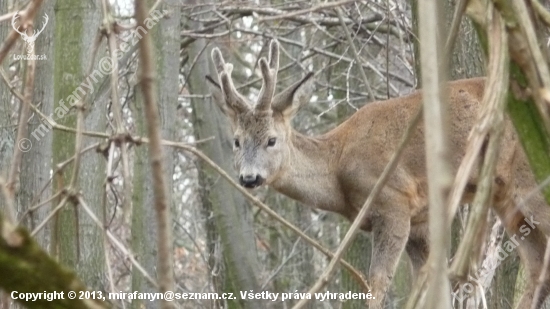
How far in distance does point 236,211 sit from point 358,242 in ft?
4.40

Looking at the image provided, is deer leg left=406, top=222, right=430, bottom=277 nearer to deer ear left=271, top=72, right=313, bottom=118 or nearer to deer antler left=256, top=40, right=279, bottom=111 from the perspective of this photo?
deer ear left=271, top=72, right=313, bottom=118

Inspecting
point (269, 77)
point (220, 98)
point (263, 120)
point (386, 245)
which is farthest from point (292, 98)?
point (386, 245)

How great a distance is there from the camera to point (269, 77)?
24.4ft

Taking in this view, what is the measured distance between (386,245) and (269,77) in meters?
1.56

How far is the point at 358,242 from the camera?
10.0 m

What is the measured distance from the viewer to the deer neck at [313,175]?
24.9 feet

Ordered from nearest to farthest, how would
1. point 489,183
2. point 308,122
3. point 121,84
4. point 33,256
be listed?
point 33,256, point 489,183, point 121,84, point 308,122

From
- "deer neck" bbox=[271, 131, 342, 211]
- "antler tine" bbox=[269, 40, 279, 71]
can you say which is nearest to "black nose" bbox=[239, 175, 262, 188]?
"deer neck" bbox=[271, 131, 342, 211]

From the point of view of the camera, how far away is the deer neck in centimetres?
759

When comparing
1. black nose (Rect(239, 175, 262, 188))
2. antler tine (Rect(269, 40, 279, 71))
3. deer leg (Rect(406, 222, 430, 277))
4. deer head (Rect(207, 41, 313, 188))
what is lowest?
deer leg (Rect(406, 222, 430, 277))

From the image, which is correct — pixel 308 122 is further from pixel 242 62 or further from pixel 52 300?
pixel 52 300

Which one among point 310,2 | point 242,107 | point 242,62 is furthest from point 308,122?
point 242,107

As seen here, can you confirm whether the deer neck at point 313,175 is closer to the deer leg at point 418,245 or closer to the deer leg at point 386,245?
the deer leg at point 386,245

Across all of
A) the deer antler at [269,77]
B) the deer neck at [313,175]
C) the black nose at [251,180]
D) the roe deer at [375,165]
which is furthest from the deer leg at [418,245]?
the deer antler at [269,77]
